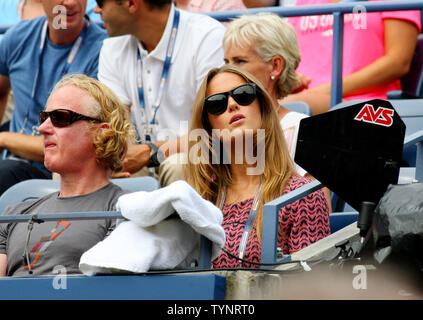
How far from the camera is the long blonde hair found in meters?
3.11

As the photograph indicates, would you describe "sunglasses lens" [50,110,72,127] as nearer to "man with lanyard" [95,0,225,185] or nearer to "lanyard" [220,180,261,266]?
"lanyard" [220,180,261,266]

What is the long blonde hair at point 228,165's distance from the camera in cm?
311

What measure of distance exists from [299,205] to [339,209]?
809 mm

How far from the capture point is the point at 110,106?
3.35 m

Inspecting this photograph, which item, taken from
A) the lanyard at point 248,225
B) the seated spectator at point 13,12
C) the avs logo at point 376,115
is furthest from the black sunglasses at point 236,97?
the seated spectator at point 13,12

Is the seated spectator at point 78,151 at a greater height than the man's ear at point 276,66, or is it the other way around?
the man's ear at point 276,66

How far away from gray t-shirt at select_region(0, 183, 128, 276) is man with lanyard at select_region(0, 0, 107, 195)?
1.28 metres

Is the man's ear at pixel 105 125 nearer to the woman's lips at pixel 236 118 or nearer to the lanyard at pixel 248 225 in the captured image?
the woman's lips at pixel 236 118

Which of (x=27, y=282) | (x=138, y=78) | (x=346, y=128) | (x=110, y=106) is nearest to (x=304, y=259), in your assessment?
(x=346, y=128)

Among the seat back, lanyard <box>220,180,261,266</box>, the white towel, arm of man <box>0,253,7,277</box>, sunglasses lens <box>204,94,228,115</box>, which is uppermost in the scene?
sunglasses lens <box>204,94,228,115</box>

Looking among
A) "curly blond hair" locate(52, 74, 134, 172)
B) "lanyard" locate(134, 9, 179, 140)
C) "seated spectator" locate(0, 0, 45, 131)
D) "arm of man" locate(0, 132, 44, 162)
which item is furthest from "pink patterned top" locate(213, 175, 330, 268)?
"seated spectator" locate(0, 0, 45, 131)

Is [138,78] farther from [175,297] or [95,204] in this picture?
[175,297]

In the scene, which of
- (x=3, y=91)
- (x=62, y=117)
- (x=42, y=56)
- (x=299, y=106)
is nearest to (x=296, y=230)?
(x=62, y=117)

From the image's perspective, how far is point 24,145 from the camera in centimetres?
432
